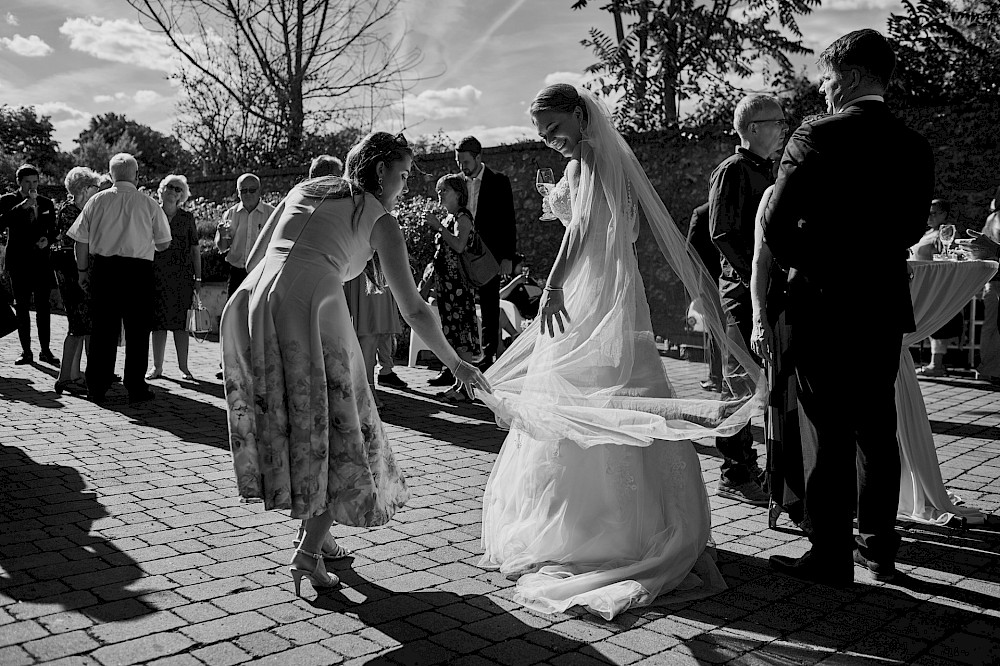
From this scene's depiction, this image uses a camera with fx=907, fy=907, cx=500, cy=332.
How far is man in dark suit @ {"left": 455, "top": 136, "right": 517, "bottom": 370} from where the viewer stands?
8.38m

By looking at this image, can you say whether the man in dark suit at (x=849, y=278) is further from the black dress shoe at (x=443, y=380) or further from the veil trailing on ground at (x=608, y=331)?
the black dress shoe at (x=443, y=380)

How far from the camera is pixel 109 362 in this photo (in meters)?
8.12

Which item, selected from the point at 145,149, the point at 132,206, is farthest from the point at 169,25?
the point at 145,149

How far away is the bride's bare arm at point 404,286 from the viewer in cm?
348

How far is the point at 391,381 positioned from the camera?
9.06 meters

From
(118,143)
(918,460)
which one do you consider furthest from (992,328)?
(118,143)

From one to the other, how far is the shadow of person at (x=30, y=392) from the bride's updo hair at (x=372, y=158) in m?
5.51

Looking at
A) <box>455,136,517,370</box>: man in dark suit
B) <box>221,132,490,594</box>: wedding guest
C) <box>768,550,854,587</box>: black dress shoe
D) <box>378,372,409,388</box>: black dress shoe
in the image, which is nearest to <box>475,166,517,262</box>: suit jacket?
<box>455,136,517,370</box>: man in dark suit

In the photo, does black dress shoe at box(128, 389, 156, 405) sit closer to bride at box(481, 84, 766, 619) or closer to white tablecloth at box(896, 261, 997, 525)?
bride at box(481, 84, 766, 619)

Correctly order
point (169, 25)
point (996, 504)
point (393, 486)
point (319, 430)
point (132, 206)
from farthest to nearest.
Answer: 1. point (169, 25)
2. point (132, 206)
3. point (996, 504)
4. point (393, 486)
5. point (319, 430)

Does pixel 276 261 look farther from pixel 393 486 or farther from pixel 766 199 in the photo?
pixel 766 199

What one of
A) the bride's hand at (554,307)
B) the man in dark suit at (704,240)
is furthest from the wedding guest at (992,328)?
the bride's hand at (554,307)

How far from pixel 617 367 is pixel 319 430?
51.2 inches

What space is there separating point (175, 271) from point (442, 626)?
22.1ft
